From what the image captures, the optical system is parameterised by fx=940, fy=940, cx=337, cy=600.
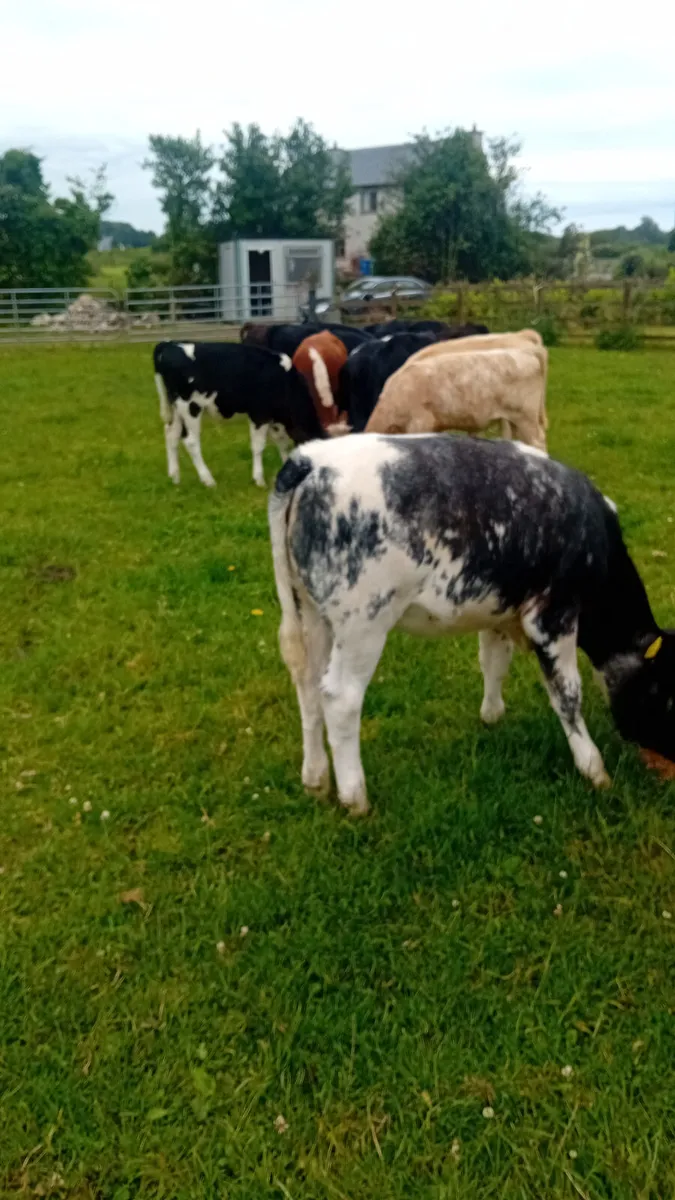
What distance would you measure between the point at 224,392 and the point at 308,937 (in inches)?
299

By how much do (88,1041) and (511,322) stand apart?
79.9ft

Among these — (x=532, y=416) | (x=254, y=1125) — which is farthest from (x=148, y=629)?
(x=532, y=416)

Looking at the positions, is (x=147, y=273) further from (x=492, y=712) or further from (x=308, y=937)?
(x=308, y=937)

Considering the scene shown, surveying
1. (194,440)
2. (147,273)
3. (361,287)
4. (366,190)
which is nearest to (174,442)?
(194,440)

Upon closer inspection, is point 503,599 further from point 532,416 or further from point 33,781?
point 532,416

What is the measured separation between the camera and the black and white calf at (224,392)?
397 inches

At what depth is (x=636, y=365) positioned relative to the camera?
19.1 meters

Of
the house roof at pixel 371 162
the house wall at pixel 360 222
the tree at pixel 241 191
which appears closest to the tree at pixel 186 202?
the tree at pixel 241 191

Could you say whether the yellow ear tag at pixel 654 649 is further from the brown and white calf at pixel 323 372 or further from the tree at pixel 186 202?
the tree at pixel 186 202

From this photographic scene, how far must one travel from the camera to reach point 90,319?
3000 cm

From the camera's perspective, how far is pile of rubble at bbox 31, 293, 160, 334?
29163 mm

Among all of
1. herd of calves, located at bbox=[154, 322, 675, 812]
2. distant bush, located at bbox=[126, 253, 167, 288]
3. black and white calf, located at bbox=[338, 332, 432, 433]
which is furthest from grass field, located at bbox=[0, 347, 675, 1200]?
distant bush, located at bbox=[126, 253, 167, 288]

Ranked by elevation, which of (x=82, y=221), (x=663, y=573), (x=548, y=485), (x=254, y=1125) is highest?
(x=82, y=221)

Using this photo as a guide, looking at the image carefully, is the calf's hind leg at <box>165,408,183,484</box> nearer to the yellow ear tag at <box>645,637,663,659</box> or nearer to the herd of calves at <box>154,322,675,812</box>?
the herd of calves at <box>154,322,675,812</box>
